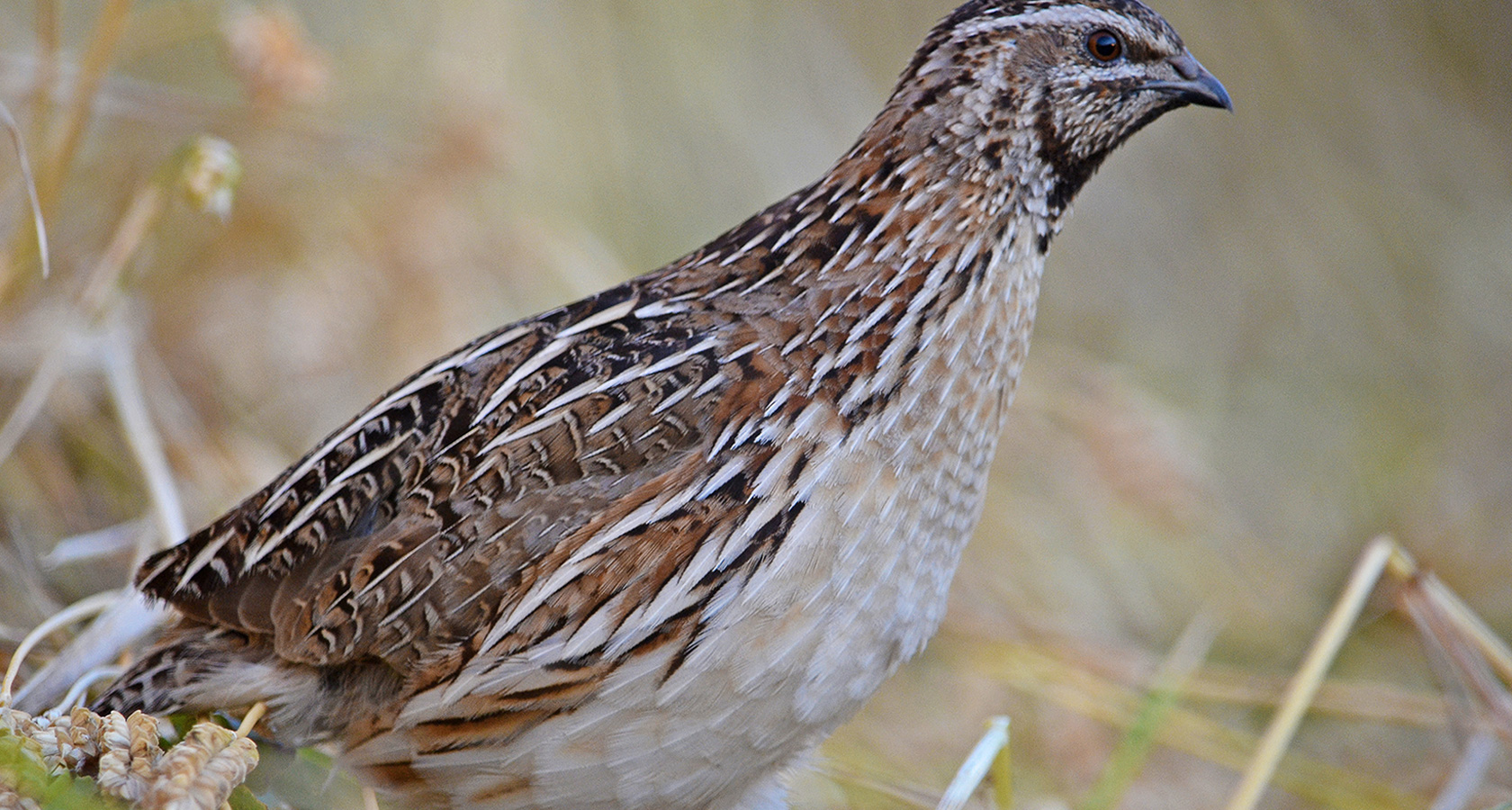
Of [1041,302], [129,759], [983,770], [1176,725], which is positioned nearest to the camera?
[129,759]

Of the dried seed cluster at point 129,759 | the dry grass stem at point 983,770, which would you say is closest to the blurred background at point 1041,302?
the dry grass stem at point 983,770

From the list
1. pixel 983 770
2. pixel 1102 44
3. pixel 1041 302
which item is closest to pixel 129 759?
pixel 983 770

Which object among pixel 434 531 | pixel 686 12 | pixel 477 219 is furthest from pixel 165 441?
pixel 686 12

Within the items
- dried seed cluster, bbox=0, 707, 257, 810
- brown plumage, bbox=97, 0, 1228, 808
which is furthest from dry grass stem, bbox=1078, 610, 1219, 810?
dried seed cluster, bbox=0, 707, 257, 810

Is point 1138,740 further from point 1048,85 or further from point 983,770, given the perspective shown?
point 1048,85

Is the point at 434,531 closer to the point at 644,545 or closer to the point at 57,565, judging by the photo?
the point at 644,545

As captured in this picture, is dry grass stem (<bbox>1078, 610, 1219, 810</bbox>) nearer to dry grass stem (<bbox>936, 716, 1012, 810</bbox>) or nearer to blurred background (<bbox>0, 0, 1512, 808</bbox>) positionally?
dry grass stem (<bbox>936, 716, 1012, 810</bbox>)
